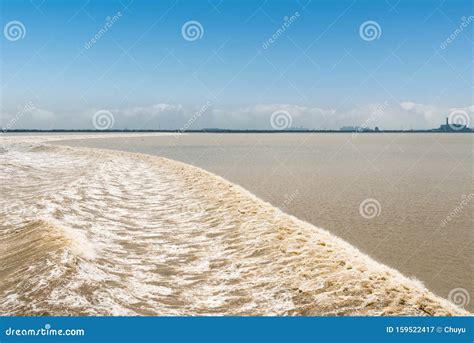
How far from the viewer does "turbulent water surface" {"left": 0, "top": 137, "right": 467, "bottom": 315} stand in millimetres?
8820

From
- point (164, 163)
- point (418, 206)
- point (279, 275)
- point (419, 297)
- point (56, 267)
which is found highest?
point (164, 163)

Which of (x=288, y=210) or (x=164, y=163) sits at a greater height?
(x=164, y=163)

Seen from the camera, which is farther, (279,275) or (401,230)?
(401,230)

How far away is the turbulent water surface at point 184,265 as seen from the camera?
28.9ft

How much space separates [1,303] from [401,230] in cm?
1259

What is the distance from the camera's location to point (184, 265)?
11789 mm

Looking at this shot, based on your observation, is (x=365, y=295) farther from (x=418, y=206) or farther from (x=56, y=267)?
(x=418, y=206)

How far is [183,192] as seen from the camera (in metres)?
24.0

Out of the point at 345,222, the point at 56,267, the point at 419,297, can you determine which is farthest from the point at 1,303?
the point at 345,222

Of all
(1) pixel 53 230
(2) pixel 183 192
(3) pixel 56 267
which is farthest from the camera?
(2) pixel 183 192

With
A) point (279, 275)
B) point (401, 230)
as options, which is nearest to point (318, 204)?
point (401, 230)

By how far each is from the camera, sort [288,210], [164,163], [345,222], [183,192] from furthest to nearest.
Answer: [164,163] < [183,192] < [288,210] < [345,222]

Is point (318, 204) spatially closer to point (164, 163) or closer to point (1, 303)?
point (1, 303)

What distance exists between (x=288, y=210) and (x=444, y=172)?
65.1ft
